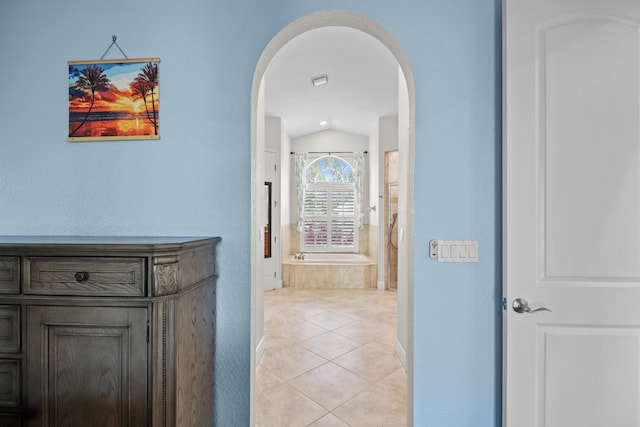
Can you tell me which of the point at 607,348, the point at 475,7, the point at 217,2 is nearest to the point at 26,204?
the point at 217,2

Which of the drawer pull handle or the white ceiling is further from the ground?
the white ceiling

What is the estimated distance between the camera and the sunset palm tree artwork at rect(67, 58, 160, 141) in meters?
1.54

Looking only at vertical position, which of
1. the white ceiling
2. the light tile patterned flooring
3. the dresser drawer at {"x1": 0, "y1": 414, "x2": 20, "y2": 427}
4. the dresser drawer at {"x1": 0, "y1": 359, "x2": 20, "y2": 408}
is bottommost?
the light tile patterned flooring

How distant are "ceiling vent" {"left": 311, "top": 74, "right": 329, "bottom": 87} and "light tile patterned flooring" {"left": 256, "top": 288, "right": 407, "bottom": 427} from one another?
9.68 ft

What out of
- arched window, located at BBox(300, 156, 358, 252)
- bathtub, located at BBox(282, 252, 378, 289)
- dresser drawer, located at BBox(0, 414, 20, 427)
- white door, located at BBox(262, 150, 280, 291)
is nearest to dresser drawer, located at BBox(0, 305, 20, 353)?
dresser drawer, located at BBox(0, 414, 20, 427)

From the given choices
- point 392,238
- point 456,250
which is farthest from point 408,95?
point 392,238

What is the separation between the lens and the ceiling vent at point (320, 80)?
3.95 meters

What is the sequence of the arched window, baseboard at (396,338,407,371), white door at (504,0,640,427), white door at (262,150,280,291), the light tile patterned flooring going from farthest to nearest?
the arched window < white door at (262,150,280,291) < baseboard at (396,338,407,371) < the light tile patterned flooring < white door at (504,0,640,427)

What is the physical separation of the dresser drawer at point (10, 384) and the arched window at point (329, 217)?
16.7 ft

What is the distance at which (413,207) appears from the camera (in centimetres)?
148

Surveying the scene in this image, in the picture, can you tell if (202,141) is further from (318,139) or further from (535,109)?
(318,139)

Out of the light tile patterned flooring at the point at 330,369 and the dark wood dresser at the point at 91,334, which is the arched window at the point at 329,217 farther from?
the dark wood dresser at the point at 91,334

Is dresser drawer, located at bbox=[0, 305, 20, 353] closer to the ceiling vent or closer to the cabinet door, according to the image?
the cabinet door

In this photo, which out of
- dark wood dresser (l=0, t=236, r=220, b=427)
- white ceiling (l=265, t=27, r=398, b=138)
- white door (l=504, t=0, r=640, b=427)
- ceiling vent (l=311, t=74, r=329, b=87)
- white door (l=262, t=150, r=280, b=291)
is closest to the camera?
dark wood dresser (l=0, t=236, r=220, b=427)
